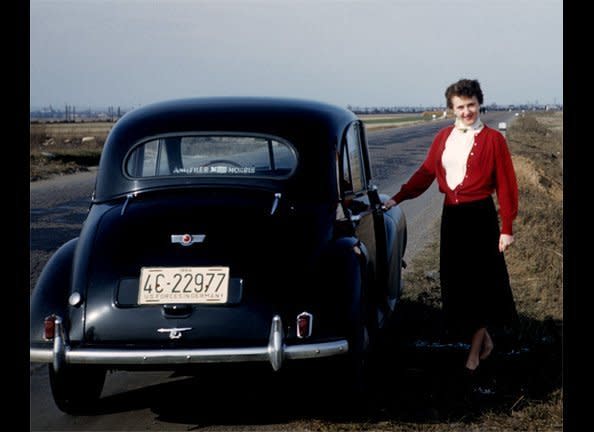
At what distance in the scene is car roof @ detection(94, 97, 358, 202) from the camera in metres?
5.10

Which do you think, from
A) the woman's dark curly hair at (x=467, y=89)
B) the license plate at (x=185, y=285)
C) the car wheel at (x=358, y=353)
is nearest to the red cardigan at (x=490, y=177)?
the woman's dark curly hair at (x=467, y=89)

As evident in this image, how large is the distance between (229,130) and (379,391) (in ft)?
5.94

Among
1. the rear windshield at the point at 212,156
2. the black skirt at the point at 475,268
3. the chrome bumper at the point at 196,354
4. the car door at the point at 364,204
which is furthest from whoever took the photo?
the car door at the point at 364,204

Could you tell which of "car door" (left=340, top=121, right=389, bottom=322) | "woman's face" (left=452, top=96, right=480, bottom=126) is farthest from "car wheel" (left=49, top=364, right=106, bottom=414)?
"woman's face" (left=452, top=96, right=480, bottom=126)

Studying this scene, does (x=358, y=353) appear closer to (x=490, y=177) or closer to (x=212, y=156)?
(x=490, y=177)

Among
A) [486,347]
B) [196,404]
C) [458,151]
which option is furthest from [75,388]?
[458,151]

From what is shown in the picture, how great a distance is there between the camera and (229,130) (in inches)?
203

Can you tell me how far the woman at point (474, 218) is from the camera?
5.29 m

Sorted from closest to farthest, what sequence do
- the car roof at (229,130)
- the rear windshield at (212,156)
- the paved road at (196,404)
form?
the paved road at (196,404) → the car roof at (229,130) → the rear windshield at (212,156)

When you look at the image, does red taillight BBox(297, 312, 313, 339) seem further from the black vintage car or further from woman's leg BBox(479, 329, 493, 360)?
woman's leg BBox(479, 329, 493, 360)

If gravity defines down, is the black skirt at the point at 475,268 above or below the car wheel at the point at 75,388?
above

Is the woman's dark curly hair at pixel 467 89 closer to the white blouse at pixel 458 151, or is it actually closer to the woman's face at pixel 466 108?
the woman's face at pixel 466 108

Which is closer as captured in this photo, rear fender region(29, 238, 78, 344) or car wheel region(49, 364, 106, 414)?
rear fender region(29, 238, 78, 344)

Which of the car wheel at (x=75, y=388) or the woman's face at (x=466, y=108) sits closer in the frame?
the car wheel at (x=75, y=388)
